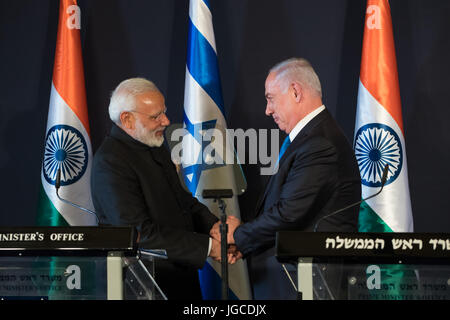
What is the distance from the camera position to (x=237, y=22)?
5340 millimetres

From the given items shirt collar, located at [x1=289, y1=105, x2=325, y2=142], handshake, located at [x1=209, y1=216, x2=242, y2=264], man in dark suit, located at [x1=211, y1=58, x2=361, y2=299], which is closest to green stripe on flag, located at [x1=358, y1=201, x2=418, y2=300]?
man in dark suit, located at [x1=211, y1=58, x2=361, y2=299]

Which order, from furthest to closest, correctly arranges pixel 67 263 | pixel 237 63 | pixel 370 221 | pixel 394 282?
pixel 237 63
pixel 370 221
pixel 67 263
pixel 394 282

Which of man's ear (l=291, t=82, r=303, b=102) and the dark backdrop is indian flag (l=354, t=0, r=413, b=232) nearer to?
the dark backdrop

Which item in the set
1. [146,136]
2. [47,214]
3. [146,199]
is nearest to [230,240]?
[146,199]

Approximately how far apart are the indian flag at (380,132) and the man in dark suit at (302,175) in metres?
0.98

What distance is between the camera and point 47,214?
15.8ft

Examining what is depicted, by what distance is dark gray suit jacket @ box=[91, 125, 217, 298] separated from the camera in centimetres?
343

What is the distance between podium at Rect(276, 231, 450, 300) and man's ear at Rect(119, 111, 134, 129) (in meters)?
1.73

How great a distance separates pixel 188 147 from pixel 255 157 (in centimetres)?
68

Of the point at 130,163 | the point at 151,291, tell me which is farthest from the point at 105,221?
the point at 151,291

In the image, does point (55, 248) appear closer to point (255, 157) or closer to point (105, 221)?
point (105, 221)

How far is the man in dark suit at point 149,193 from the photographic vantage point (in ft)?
11.3

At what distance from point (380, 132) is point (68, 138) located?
7.61ft

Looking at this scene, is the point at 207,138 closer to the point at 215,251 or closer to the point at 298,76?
the point at 298,76
